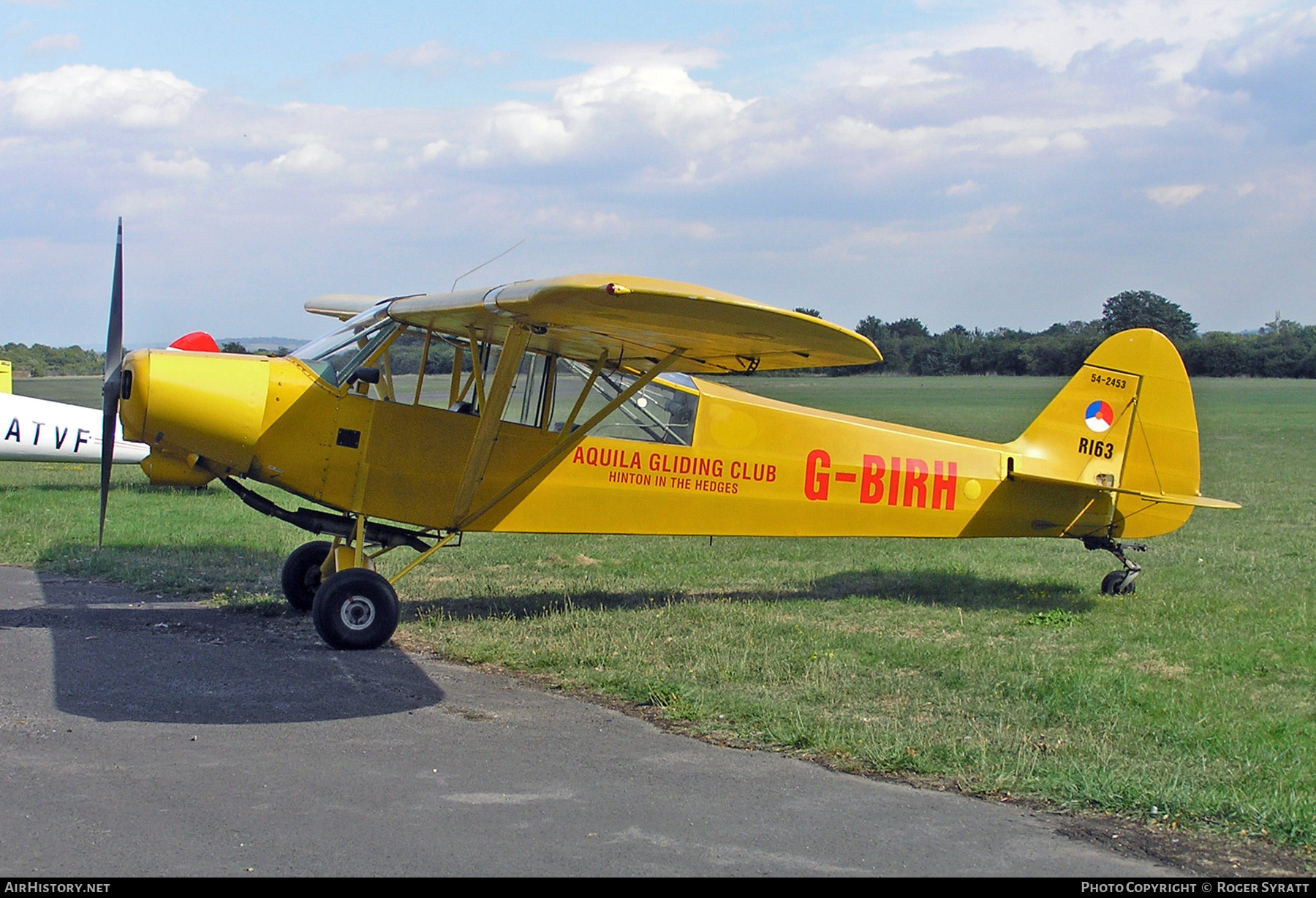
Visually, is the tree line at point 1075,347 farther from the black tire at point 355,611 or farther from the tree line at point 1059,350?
the black tire at point 355,611

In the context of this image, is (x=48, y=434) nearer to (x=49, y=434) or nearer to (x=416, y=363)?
(x=49, y=434)

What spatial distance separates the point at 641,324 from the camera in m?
6.95

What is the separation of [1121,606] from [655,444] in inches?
158

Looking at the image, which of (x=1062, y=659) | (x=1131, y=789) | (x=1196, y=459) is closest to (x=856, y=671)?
(x=1062, y=659)

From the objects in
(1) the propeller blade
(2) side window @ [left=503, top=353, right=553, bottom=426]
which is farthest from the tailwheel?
(1) the propeller blade

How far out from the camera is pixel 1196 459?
31.9ft

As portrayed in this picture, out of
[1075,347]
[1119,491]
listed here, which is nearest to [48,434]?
[1119,491]

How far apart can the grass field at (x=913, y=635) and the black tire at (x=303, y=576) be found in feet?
1.06

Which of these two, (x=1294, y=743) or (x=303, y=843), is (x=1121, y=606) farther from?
(x=303, y=843)

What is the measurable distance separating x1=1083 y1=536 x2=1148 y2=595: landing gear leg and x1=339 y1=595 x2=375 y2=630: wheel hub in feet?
19.8

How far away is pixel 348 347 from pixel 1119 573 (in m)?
6.67

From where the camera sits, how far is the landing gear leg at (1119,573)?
9.48 metres

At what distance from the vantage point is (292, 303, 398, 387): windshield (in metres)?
7.82

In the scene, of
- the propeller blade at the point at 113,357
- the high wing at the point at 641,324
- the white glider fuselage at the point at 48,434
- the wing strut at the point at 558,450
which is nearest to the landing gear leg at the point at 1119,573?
the high wing at the point at 641,324
